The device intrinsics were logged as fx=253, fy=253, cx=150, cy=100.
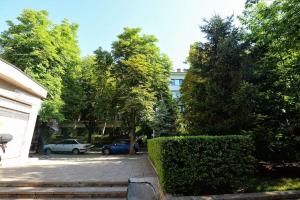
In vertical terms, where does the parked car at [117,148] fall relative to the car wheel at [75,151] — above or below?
above

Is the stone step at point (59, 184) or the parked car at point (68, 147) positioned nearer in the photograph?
the stone step at point (59, 184)

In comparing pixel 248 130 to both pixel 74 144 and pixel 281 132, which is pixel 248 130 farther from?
pixel 74 144

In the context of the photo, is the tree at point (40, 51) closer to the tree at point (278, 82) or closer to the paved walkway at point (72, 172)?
the paved walkway at point (72, 172)

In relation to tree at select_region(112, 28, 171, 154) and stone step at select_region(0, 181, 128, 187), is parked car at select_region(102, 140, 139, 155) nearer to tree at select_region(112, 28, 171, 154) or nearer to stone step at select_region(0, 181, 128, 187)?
tree at select_region(112, 28, 171, 154)

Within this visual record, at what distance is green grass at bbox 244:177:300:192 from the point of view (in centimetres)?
773

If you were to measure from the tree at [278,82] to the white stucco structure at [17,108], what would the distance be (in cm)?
1162

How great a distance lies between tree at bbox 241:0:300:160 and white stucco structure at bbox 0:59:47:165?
457 inches

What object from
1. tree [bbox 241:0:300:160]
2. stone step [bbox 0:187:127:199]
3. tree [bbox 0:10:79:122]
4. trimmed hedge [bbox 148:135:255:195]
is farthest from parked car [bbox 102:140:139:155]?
trimmed hedge [bbox 148:135:255:195]

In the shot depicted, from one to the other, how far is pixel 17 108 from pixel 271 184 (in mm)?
12855

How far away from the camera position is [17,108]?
45.8ft

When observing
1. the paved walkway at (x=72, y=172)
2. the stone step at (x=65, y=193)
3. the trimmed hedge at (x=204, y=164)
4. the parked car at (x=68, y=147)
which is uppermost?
the parked car at (x=68, y=147)

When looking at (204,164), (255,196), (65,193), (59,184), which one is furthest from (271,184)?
(59,184)

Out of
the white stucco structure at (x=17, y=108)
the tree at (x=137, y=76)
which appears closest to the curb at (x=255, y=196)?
the white stucco structure at (x=17, y=108)

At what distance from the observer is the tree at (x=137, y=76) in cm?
2527
